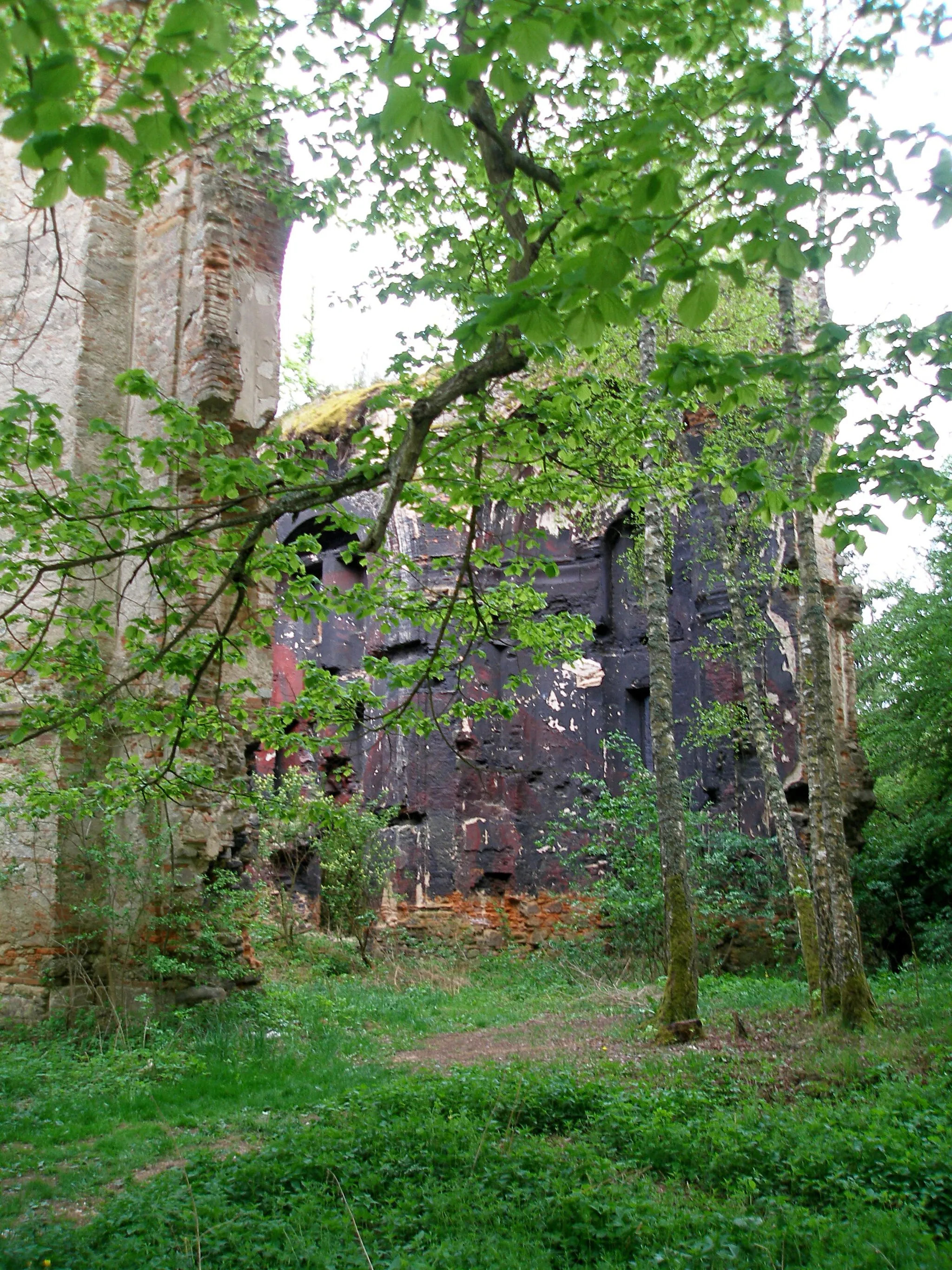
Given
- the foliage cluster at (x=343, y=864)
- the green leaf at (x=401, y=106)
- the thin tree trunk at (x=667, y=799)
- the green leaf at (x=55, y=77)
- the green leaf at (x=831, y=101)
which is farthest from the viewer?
the foliage cluster at (x=343, y=864)

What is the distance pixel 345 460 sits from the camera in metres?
21.0

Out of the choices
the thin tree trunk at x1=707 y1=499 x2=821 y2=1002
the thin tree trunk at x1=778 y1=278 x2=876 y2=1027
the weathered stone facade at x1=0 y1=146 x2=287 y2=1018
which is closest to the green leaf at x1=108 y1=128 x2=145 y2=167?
the thin tree trunk at x1=778 y1=278 x2=876 y2=1027

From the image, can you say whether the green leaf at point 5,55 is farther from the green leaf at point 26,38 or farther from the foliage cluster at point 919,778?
the foliage cluster at point 919,778

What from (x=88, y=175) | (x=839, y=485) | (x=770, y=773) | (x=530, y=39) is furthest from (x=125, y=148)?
(x=770, y=773)

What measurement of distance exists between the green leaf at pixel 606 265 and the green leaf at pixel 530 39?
1.73 ft

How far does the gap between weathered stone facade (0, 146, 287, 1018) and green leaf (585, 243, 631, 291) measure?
7.17 metres

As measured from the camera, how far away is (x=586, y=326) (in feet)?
9.60

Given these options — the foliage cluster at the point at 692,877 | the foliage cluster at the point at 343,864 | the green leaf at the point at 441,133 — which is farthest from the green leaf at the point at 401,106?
the foliage cluster at the point at 343,864

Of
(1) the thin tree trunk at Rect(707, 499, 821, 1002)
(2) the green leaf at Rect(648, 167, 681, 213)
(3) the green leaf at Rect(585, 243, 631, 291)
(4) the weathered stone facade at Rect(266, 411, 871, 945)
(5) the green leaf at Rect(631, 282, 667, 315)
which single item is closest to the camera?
(3) the green leaf at Rect(585, 243, 631, 291)

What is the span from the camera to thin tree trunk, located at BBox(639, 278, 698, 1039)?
854cm

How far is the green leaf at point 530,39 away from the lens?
2.63 meters

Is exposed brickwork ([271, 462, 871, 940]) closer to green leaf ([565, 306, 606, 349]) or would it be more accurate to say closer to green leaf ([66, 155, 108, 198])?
green leaf ([565, 306, 606, 349])

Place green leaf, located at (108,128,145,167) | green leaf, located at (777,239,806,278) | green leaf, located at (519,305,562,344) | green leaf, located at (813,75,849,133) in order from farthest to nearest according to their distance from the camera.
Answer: green leaf, located at (813,75,849,133) → green leaf, located at (777,239,806,278) → green leaf, located at (519,305,562,344) → green leaf, located at (108,128,145,167)

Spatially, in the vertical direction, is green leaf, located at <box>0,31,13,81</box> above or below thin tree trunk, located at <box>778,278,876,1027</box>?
above
